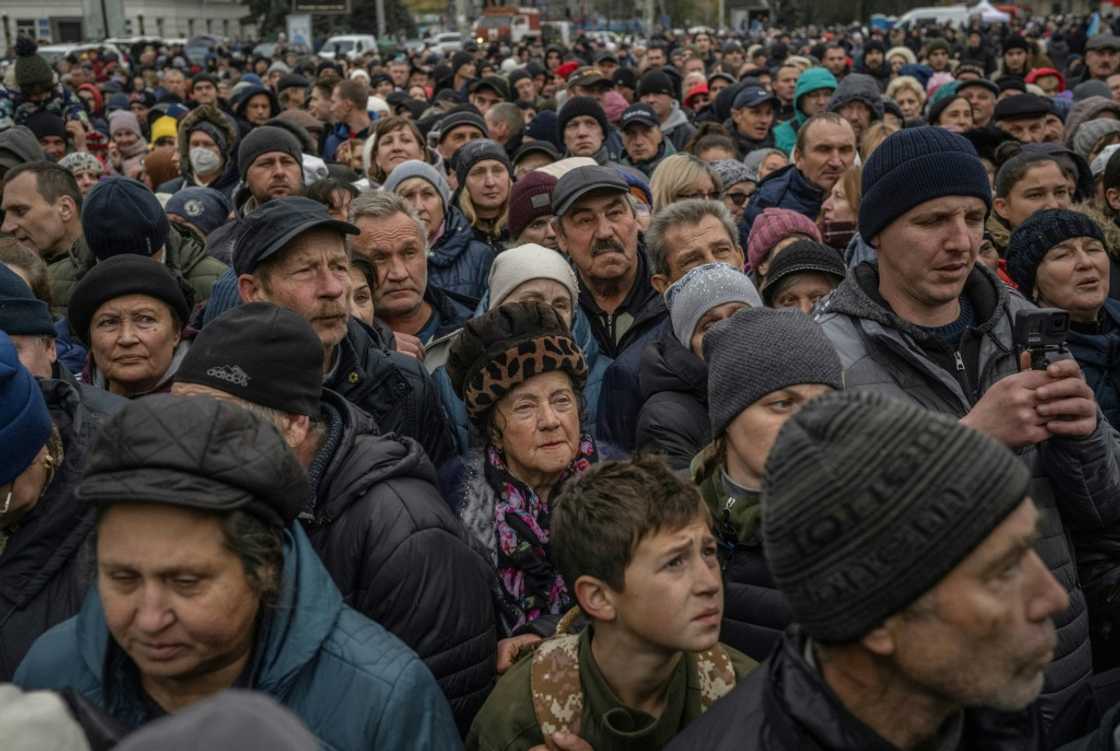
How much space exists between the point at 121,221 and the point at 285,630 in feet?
11.1

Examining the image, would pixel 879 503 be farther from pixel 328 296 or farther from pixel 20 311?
pixel 20 311

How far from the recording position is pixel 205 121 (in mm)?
8867

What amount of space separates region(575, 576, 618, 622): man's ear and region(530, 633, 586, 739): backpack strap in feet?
0.35

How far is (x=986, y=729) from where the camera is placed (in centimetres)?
189

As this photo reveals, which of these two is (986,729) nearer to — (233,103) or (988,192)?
(988,192)

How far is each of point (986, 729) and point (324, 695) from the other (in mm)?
1218

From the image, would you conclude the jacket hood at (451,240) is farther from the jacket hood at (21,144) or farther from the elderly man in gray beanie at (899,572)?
the elderly man in gray beanie at (899,572)

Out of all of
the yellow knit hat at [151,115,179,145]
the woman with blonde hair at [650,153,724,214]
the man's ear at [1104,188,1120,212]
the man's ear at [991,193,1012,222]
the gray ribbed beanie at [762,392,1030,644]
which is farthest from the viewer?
the yellow knit hat at [151,115,179,145]

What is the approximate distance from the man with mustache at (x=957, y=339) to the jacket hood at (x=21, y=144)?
6.43m

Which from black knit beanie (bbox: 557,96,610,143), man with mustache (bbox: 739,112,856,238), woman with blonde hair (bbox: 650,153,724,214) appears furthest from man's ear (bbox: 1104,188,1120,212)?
black knit beanie (bbox: 557,96,610,143)

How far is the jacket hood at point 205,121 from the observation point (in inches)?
345

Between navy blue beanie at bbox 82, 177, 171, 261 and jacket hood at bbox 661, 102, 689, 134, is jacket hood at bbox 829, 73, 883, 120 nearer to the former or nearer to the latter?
jacket hood at bbox 661, 102, 689, 134

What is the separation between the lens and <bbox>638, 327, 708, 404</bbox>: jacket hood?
12.3 ft

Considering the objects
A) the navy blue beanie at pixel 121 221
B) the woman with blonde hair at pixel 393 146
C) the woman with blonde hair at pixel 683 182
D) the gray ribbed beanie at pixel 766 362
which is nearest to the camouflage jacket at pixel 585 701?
the gray ribbed beanie at pixel 766 362
